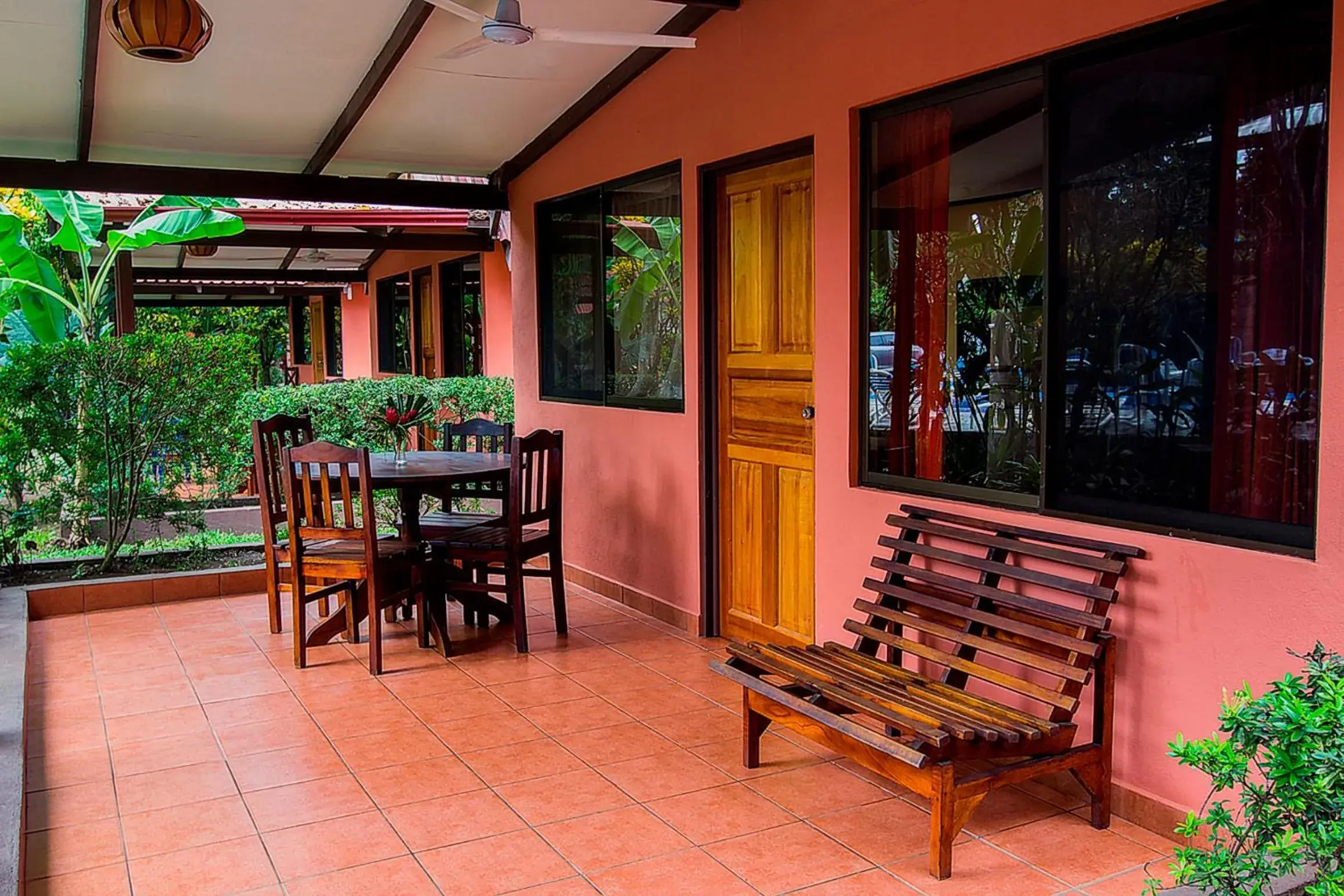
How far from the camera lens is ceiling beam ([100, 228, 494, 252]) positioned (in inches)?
409

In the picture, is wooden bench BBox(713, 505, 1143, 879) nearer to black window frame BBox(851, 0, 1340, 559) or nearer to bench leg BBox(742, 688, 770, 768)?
bench leg BBox(742, 688, 770, 768)

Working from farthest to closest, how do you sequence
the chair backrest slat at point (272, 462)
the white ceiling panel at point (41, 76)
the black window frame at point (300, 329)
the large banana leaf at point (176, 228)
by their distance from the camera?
1. the black window frame at point (300, 329)
2. the large banana leaf at point (176, 228)
3. the chair backrest slat at point (272, 462)
4. the white ceiling panel at point (41, 76)

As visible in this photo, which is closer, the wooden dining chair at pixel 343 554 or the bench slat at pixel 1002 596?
the bench slat at pixel 1002 596

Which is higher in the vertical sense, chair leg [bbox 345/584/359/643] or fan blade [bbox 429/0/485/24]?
fan blade [bbox 429/0/485/24]

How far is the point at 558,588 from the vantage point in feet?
18.2

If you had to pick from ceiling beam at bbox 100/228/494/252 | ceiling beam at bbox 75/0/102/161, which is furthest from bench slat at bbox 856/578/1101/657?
ceiling beam at bbox 100/228/494/252

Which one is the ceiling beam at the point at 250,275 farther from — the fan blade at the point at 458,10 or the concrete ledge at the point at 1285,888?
the concrete ledge at the point at 1285,888

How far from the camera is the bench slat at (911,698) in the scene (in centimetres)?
305

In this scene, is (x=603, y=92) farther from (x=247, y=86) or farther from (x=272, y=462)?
(x=272, y=462)

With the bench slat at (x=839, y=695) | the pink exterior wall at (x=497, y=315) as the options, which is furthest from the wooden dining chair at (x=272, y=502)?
the pink exterior wall at (x=497, y=315)

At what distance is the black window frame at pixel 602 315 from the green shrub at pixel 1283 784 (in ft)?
12.3

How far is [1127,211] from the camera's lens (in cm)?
331

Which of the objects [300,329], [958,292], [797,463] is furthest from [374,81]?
[300,329]

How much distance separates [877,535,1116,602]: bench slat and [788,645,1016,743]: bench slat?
1.48 ft
